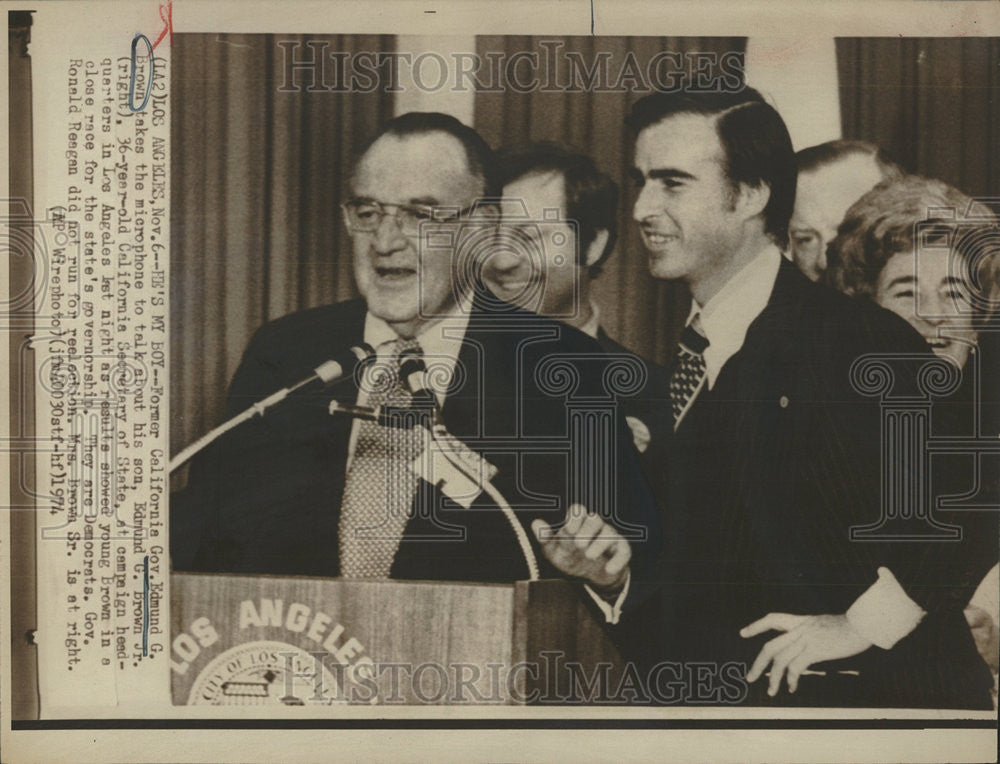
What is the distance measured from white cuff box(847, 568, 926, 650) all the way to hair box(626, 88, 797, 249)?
2.95ft

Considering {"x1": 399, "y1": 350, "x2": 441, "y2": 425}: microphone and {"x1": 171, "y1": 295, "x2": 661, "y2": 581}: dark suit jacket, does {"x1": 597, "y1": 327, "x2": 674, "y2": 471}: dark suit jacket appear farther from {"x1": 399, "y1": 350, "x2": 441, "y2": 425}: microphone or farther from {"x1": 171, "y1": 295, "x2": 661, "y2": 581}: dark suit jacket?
{"x1": 399, "y1": 350, "x2": 441, "y2": 425}: microphone

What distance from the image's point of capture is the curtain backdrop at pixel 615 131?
6.92 ft

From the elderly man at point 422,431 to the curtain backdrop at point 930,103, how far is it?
937 millimetres

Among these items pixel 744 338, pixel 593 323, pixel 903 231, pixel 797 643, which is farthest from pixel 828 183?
pixel 797 643

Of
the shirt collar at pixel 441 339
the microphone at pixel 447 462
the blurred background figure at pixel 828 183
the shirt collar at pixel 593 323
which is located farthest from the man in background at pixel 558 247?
the blurred background figure at pixel 828 183

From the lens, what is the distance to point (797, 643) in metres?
2.11

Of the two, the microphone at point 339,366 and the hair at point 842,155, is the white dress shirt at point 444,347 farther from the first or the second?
the hair at point 842,155

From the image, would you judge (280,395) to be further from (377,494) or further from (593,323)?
(593,323)

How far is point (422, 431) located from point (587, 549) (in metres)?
0.51

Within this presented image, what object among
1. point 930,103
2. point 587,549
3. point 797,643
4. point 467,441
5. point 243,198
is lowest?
point 797,643

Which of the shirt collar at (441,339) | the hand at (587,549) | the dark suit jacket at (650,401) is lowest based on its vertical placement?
the hand at (587,549)

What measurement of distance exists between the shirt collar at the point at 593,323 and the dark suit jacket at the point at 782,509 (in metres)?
0.32

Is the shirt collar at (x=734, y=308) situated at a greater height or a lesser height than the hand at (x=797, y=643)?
greater

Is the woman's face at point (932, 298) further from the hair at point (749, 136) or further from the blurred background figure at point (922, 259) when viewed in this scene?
the hair at point (749, 136)
